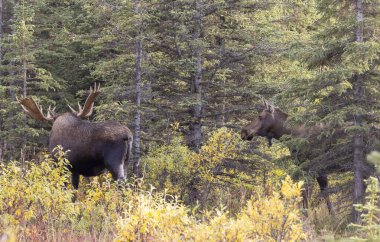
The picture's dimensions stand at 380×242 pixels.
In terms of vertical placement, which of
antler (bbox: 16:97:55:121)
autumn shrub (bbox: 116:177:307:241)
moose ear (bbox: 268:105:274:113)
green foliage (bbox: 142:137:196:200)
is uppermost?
moose ear (bbox: 268:105:274:113)

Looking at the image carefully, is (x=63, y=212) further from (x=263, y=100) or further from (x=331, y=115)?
(x=263, y=100)

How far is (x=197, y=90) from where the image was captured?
40.6 ft

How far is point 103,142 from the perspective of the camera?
32.9 ft

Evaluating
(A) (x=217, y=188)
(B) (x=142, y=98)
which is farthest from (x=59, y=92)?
(A) (x=217, y=188)

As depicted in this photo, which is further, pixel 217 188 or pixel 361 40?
pixel 217 188

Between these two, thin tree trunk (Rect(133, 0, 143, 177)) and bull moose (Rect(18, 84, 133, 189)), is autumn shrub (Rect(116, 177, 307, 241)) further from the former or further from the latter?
thin tree trunk (Rect(133, 0, 143, 177))

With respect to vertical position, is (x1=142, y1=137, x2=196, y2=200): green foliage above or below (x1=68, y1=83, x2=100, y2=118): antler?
below

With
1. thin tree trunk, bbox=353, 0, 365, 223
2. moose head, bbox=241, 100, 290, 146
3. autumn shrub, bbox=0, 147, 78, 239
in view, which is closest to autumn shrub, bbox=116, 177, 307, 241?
autumn shrub, bbox=0, 147, 78, 239

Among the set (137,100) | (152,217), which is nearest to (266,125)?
(137,100)

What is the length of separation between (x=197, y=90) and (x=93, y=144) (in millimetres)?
3078

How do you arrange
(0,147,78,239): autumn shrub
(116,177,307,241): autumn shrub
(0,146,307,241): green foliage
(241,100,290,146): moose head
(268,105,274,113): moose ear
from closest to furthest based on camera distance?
(116,177,307,241): autumn shrub
(0,146,307,241): green foliage
(0,147,78,239): autumn shrub
(268,105,274,113): moose ear
(241,100,290,146): moose head

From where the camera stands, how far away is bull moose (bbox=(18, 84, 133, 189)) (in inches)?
391

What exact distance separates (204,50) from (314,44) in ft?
12.2

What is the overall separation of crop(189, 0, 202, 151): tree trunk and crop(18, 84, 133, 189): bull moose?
240 cm
